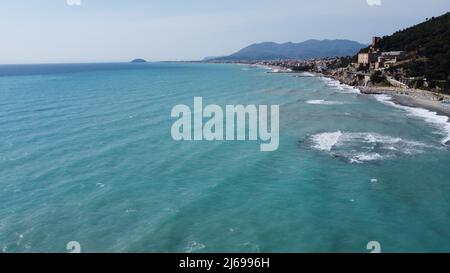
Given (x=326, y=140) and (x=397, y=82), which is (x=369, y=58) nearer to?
(x=397, y=82)

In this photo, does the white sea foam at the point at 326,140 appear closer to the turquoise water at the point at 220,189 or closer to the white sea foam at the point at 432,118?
the turquoise water at the point at 220,189

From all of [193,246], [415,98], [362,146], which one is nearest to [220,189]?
[193,246]

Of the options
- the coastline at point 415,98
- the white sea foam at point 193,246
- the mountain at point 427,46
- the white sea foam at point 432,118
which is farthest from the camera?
the mountain at point 427,46

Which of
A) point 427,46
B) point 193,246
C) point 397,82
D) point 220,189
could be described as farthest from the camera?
point 427,46

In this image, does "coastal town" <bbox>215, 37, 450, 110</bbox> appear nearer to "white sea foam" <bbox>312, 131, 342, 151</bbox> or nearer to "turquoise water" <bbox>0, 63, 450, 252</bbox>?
"turquoise water" <bbox>0, 63, 450, 252</bbox>

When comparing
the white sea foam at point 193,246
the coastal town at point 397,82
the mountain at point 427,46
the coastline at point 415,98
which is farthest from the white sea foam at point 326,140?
the mountain at point 427,46

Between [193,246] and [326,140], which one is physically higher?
[326,140]
